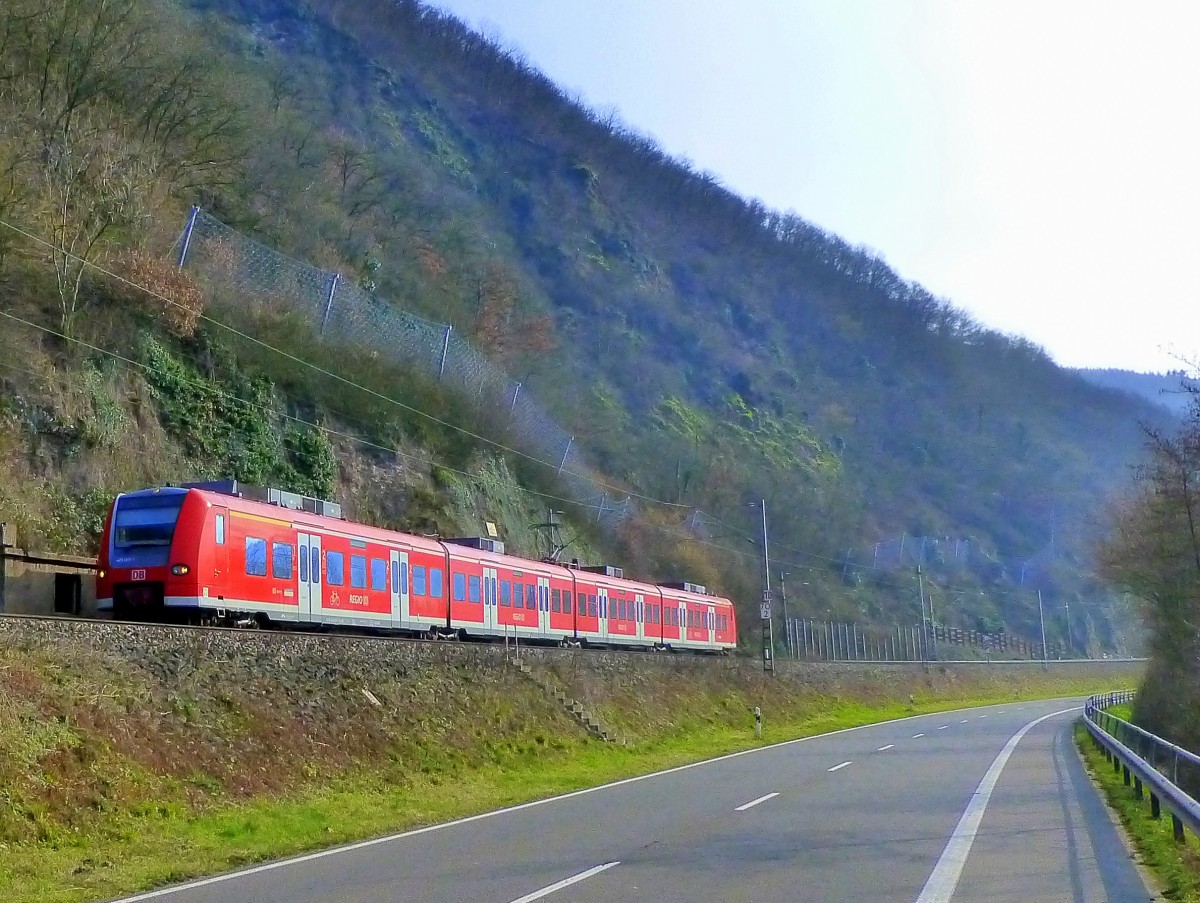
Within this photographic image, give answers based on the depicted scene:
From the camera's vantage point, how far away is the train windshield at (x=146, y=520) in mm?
21359

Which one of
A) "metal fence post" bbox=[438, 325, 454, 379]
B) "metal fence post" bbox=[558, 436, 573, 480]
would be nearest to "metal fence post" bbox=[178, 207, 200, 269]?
"metal fence post" bbox=[438, 325, 454, 379]

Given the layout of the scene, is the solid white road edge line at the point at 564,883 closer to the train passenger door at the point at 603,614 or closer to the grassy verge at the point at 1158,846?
the grassy verge at the point at 1158,846

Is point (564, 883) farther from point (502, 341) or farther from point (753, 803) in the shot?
point (502, 341)

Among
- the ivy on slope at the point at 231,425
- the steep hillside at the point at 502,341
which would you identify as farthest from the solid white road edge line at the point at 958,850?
the ivy on slope at the point at 231,425

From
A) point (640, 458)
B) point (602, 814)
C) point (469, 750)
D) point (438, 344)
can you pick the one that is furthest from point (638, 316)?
point (602, 814)

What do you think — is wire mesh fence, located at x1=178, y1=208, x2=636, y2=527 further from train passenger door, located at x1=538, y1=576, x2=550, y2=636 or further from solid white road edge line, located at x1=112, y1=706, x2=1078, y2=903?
solid white road edge line, located at x1=112, y1=706, x2=1078, y2=903

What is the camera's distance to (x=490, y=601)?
33375mm

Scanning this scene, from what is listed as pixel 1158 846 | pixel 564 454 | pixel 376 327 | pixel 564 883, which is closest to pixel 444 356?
pixel 376 327

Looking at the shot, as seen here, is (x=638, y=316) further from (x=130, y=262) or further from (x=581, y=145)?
(x=130, y=262)

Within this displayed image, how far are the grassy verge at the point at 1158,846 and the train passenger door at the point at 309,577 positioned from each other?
14129mm

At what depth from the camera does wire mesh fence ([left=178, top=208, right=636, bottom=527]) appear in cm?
3788

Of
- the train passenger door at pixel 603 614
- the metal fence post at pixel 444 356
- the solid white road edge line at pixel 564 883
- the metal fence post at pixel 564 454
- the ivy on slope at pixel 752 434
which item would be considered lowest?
the solid white road edge line at pixel 564 883

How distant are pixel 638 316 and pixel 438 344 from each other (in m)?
49.8

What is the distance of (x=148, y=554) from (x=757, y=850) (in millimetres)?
12937
